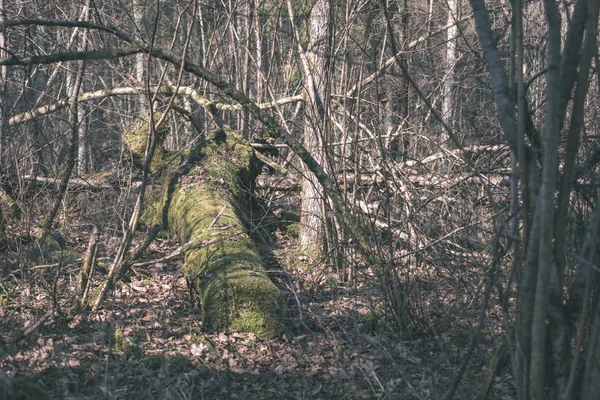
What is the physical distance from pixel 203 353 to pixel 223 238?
66.9 inches

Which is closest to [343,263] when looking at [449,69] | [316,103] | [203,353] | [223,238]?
[223,238]

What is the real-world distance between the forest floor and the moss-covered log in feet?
0.70

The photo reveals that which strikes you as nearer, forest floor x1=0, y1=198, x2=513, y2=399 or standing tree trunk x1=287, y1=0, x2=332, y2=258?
forest floor x1=0, y1=198, x2=513, y2=399

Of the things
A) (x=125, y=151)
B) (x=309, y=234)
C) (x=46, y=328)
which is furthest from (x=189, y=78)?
(x=46, y=328)

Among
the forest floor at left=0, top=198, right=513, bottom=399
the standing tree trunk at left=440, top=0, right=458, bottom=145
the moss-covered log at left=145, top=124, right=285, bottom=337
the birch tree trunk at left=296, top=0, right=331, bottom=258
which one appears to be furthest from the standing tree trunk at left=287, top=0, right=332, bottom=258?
the forest floor at left=0, top=198, right=513, bottom=399

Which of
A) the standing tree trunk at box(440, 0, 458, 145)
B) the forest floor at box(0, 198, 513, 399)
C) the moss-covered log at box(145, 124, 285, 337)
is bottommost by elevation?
the forest floor at box(0, 198, 513, 399)

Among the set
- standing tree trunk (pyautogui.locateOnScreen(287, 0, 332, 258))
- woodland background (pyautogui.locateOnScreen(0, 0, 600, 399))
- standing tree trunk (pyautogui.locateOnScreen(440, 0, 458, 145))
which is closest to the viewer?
woodland background (pyautogui.locateOnScreen(0, 0, 600, 399))

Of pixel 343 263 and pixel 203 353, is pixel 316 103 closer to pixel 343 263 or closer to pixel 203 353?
pixel 343 263

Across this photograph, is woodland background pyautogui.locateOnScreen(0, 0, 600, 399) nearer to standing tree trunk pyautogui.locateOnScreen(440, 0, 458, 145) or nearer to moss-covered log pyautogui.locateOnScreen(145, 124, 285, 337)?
moss-covered log pyautogui.locateOnScreen(145, 124, 285, 337)

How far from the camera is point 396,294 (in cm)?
549

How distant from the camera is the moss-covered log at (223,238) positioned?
5633 millimetres

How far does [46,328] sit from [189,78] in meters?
15.9

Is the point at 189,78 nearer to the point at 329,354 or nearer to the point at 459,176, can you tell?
the point at 459,176

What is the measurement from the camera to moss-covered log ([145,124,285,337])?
5633mm
